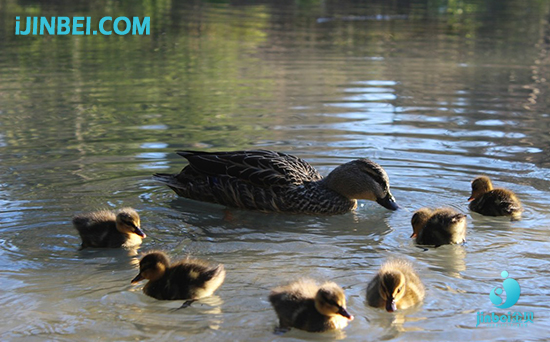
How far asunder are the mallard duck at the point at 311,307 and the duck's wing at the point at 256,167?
8.85 feet

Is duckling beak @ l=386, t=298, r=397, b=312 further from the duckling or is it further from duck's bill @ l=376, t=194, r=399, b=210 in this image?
duck's bill @ l=376, t=194, r=399, b=210

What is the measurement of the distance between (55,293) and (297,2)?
2449 cm

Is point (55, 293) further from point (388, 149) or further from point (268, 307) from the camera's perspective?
point (388, 149)

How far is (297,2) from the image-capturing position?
2866 cm

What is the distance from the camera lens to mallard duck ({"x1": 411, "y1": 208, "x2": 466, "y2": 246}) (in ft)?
20.0

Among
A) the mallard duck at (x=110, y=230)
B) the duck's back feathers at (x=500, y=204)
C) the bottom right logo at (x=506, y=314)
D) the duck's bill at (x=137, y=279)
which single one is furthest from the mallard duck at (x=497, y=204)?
the duck's bill at (x=137, y=279)

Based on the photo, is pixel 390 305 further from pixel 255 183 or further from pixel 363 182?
pixel 255 183

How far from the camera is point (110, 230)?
616 cm

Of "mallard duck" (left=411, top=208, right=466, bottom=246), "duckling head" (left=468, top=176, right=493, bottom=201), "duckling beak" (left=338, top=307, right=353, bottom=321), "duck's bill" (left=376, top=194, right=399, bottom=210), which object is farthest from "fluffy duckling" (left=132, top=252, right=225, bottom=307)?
"duckling head" (left=468, top=176, right=493, bottom=201)

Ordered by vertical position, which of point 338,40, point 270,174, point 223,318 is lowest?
point 223,318

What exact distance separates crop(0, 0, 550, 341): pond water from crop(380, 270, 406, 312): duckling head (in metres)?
0.14

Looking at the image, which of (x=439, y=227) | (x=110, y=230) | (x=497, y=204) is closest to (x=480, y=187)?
(x=497, y=204)

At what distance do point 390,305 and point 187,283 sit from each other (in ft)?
4.31

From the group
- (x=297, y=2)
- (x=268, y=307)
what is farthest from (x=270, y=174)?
(x=297, y=2)
